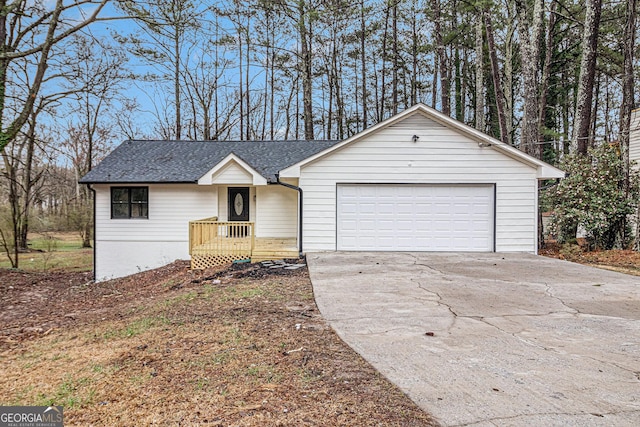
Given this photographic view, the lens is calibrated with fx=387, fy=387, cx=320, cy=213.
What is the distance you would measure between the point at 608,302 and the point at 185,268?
10.4 m

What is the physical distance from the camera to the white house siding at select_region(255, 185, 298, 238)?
45.0 feet

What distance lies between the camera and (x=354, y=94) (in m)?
24.7

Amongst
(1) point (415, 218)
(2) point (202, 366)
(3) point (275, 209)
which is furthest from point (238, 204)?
(2) point (202, 366)

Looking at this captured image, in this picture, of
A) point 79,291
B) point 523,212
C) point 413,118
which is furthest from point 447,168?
point 79,291

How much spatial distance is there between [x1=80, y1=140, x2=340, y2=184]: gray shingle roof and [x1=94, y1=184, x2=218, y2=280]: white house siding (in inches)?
18.4

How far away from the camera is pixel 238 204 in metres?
13.9

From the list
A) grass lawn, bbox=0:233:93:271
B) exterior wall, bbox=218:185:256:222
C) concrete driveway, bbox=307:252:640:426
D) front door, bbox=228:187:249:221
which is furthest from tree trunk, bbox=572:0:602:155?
grass lawn, bbox=0:233:93:271

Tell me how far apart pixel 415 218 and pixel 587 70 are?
Result: 25.0ft

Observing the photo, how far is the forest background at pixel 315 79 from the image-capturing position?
16.0m

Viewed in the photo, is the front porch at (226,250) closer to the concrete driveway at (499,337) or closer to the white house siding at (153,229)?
the concrete driveway at (499,337)

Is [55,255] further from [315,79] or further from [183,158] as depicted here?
[315,79]

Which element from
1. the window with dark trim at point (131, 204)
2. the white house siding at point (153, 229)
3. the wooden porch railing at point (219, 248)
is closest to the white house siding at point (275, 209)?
the white house siding at point (153, 229)

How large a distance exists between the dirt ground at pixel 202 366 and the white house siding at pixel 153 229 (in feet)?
20.8

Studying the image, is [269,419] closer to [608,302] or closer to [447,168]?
[608,302]
